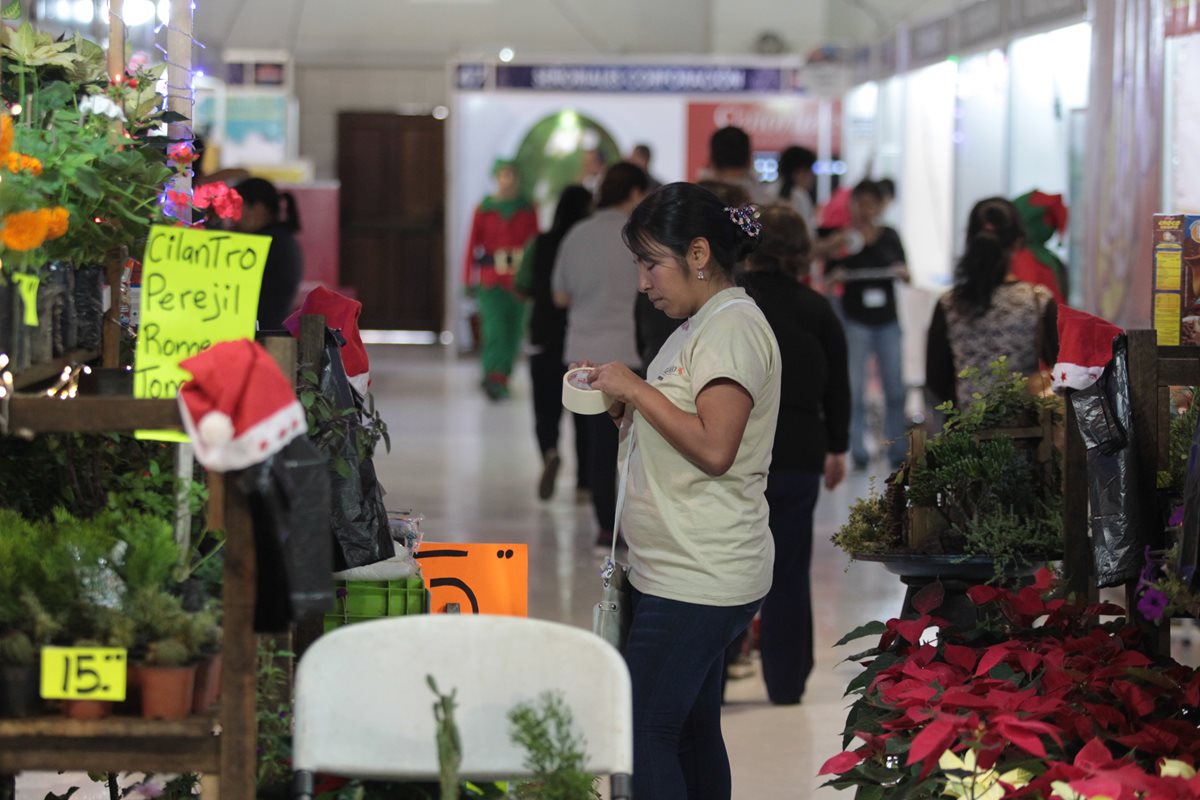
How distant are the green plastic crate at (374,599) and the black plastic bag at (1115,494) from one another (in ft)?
4.11

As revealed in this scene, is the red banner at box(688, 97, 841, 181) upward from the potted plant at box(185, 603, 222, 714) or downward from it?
upward

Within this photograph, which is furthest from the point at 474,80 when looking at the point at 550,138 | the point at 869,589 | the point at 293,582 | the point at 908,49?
the point at 293,582

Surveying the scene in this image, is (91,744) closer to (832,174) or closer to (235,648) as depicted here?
(235,648)

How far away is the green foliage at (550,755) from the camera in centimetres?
213

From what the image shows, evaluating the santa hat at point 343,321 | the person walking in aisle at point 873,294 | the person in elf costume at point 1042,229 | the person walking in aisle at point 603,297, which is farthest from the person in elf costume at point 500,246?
the santa hat at point 343,321

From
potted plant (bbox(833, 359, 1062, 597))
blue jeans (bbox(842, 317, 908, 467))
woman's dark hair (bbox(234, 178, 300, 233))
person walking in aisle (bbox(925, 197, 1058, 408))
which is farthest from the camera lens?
blue jeans (bbox(842, 317, 908, 467))

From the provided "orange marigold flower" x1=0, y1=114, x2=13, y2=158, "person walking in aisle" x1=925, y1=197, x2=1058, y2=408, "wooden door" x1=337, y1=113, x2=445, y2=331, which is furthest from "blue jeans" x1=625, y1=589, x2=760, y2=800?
"wooden door" x1=337, y1=113, x2=445, y2=331

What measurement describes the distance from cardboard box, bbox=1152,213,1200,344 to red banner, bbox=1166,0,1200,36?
11.0 feet

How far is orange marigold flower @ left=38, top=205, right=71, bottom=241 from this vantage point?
223 cm

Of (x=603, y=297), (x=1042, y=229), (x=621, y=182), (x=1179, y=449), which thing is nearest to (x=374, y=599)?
(x=1179, y=449)

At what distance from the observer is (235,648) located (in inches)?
84.4

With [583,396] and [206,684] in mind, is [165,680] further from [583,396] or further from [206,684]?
[583,396]

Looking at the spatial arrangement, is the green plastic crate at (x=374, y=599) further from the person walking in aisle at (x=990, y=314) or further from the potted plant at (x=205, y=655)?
the person walking in aisle at (x=990, y=314)

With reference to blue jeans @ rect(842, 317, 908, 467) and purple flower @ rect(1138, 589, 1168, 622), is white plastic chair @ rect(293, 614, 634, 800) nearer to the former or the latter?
purple flower @ rect(1138, 589, 1168, 622)
